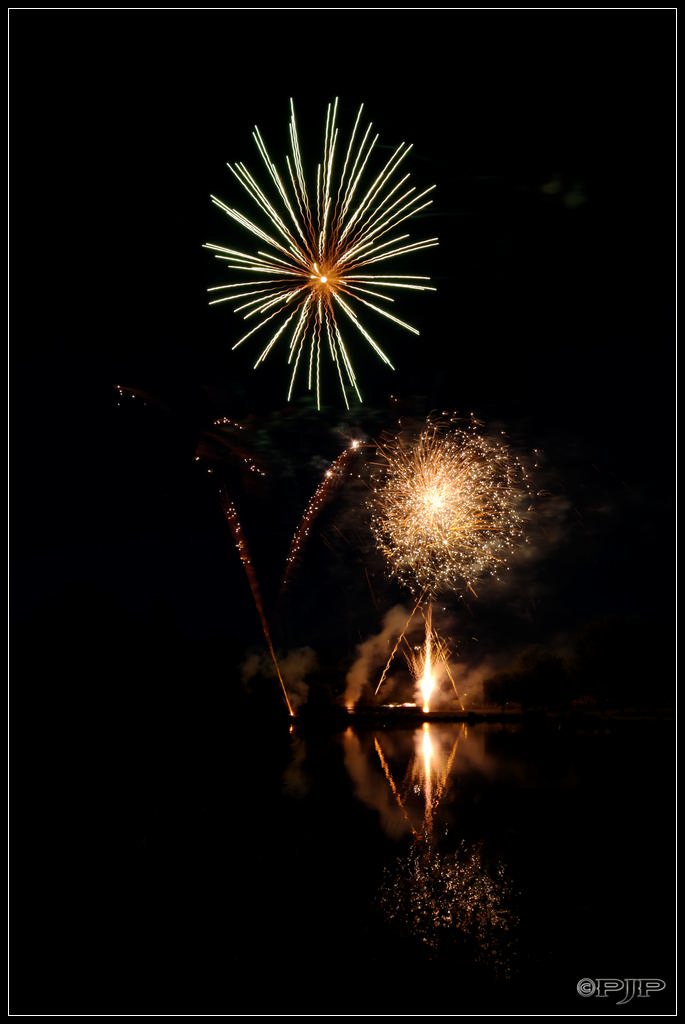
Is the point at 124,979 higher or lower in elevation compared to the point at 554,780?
lower

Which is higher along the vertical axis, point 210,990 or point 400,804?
point 400,804

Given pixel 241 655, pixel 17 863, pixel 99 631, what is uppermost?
pixel 241 655

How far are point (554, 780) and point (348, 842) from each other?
8.20 m

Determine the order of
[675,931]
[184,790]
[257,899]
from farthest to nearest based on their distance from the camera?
[184,790] → [257,899] → [675,931]

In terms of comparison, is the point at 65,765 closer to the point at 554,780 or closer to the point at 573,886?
the point at 573,886

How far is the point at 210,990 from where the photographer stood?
4.45 metres

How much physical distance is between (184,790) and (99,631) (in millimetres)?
6136

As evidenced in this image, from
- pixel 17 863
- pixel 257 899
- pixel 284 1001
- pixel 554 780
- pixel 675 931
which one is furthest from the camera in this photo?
pixel 554 780

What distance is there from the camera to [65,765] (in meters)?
10.4

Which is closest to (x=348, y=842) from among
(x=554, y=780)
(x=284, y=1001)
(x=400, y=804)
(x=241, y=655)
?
(x=400, y=804)

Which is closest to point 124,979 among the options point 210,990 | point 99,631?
point 210,990

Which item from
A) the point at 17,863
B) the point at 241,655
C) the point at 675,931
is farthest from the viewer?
the point at 241,655

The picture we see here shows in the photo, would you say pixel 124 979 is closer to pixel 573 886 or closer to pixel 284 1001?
pixel 284 1001

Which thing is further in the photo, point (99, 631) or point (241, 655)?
point (241, 655)
